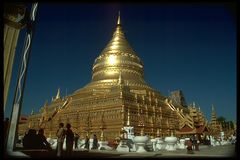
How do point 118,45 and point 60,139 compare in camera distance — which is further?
point 118,45

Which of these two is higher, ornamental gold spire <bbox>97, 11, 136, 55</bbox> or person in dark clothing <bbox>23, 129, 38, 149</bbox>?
ornamental gold spire <bbox>97, 11, 136, 55</bbox>

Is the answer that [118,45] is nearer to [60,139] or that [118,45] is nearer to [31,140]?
[31,140]

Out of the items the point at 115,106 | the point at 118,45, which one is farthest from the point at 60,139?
the point at 118,45

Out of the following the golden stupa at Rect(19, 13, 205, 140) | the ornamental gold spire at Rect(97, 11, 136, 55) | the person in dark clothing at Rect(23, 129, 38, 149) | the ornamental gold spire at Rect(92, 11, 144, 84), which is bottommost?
the person in dark clothing at Rect(23, 129, 38, 149)

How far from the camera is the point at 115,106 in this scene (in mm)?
21172

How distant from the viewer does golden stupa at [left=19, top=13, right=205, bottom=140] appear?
21047 mm

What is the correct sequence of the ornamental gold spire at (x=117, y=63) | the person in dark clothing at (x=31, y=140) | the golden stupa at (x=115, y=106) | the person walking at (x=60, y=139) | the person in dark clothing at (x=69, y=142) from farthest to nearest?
the ornamental gold spire at (x=117, y=63) → the golden stupa at (x=115, y=106) → the person in dark clothing at (x=31, y=140) → the person in dark clothing at (x=69, y=142) → the person walking at (x=60, y=139)

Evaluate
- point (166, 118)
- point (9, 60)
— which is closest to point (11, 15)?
point (9, 60)

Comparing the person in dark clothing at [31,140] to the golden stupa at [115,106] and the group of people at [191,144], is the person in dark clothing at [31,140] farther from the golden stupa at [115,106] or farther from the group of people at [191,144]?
the golden stupa at [115,106]

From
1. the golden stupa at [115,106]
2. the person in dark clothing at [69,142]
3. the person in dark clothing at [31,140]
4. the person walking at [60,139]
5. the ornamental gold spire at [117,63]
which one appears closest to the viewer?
the person walking at [60,139]

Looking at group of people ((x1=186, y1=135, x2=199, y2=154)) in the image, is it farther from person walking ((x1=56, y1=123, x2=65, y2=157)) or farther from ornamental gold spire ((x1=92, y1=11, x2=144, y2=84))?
ornamental gold spire ((x1=92, y1=11, x2=144, y2=84))

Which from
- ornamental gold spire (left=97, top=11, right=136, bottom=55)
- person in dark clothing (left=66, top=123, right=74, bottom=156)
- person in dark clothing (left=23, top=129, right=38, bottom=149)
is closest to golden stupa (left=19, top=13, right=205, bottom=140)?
ornamental gold spire (left=97, top=11, right=136, bottom=55)

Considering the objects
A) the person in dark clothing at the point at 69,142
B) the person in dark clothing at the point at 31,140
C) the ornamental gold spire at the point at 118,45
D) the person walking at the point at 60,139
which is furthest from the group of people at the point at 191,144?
the ornamental gold spire at the point at 118,45

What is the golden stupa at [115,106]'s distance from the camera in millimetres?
21047
